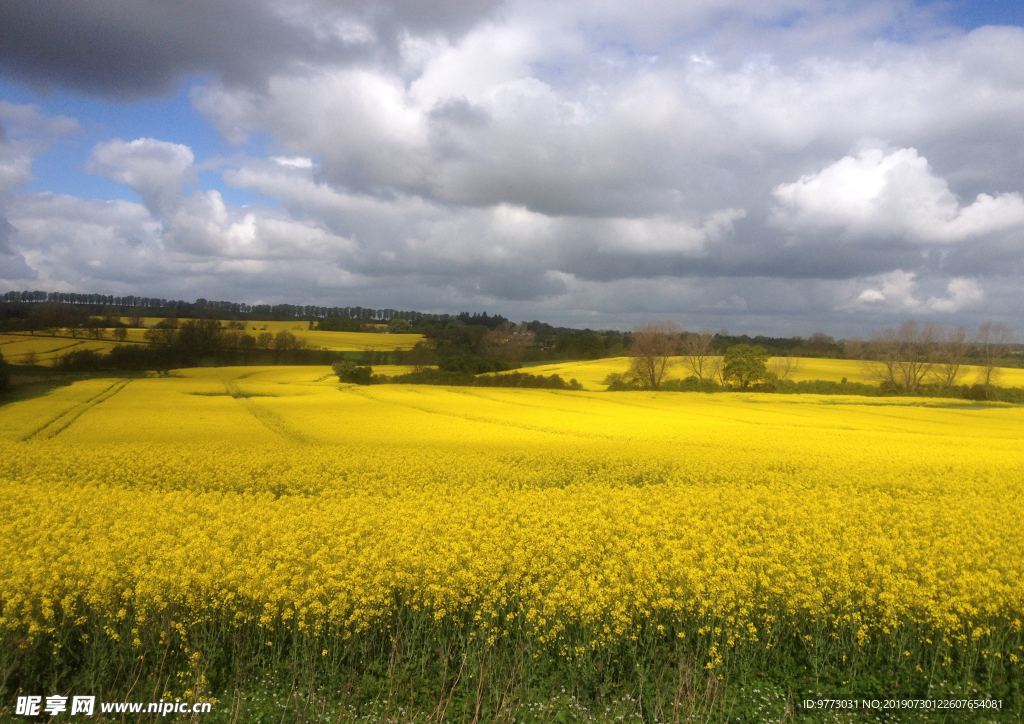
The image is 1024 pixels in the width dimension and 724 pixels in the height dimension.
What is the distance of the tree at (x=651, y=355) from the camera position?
5239 centimetres

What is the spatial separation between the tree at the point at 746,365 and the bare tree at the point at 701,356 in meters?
2.06

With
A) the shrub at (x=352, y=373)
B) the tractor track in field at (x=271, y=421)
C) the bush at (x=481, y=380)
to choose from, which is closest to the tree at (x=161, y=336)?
the shrub at (x=352, y=373)

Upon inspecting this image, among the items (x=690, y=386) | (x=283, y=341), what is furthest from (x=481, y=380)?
(x=283, y=341)

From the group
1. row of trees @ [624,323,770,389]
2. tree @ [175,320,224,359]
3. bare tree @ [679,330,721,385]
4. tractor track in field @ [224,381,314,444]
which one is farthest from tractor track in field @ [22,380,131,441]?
bare tree @ [679,330,721,385]

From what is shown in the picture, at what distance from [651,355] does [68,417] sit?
43401 millimetres

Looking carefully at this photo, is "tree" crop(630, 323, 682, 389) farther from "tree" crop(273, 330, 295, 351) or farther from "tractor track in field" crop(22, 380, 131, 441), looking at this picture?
"tractor track in field" crop(22, 380, 131, 441)

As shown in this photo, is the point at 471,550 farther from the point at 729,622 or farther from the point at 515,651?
the point at 729,622

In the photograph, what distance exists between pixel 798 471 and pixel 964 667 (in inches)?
356

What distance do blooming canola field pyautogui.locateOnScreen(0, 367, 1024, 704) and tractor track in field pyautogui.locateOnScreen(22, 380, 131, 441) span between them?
2.38 ft

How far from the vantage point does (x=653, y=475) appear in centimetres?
1375

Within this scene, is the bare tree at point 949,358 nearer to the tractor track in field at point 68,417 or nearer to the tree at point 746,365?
the tree at point 746,365

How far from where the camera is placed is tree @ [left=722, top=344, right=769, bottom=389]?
50.2 meters

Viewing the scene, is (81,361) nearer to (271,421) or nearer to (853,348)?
(271,421)

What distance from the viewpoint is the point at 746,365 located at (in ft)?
165
